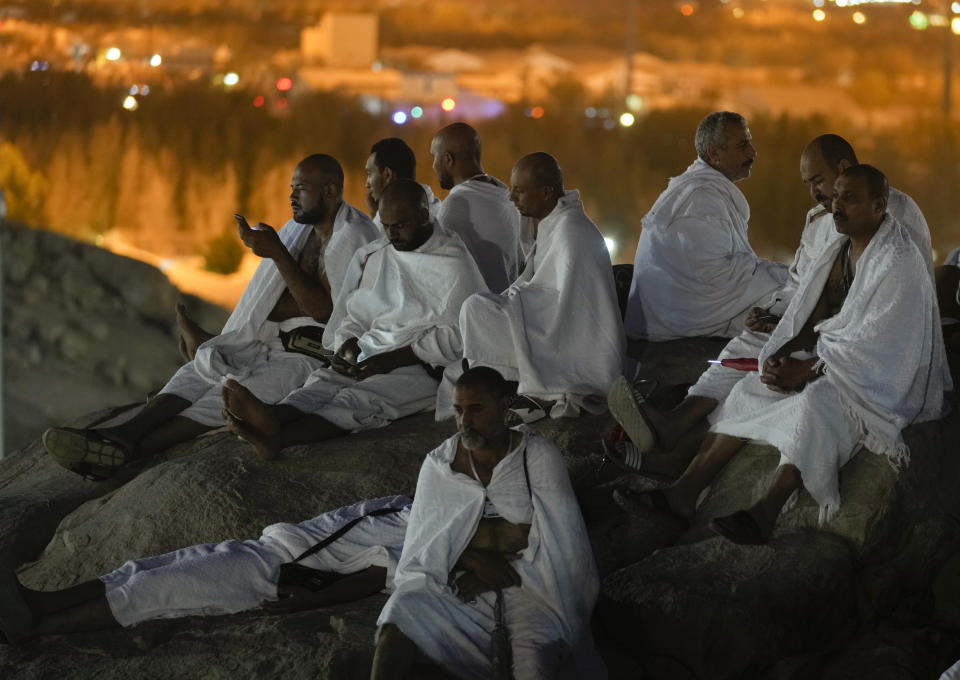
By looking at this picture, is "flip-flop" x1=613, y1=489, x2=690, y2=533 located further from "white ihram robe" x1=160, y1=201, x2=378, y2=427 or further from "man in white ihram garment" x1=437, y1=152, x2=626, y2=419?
"white ihram robe" x1=160, y1=201, x2=378, y2=427

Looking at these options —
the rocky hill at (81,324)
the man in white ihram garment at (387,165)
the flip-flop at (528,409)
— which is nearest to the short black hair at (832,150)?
the flip-flop at (528,409)

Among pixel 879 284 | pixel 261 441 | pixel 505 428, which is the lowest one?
pixel 261 441

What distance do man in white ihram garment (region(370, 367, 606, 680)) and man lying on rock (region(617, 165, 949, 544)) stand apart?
83cm

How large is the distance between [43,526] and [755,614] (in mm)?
3795

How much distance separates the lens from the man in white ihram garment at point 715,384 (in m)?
6.97

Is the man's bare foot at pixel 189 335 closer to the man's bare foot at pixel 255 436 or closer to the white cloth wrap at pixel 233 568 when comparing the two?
the man's bare foot at pixel 255 436

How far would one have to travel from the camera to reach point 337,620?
6180 mm

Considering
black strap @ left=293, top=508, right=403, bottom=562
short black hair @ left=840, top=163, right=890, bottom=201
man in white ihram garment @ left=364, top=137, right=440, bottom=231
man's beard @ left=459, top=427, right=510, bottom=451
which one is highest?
short black hair @ left=840, top=163, right=890, bottom=201

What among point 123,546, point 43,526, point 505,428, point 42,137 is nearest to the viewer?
point 505,428

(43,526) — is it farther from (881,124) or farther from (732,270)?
(881,124)

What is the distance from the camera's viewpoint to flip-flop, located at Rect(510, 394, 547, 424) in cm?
784

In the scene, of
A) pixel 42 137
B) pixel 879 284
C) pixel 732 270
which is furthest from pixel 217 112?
pixel 879 284

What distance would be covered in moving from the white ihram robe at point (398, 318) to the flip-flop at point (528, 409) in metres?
0.54

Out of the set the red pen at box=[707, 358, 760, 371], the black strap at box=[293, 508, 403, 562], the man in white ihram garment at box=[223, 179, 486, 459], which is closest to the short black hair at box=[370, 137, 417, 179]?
the man in white ihram garment at box=[223, 179, 486, 459]
